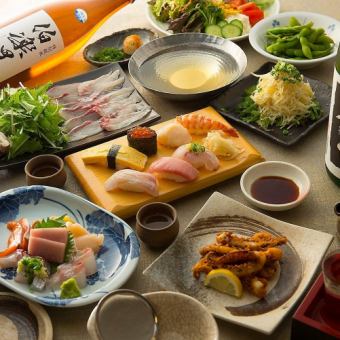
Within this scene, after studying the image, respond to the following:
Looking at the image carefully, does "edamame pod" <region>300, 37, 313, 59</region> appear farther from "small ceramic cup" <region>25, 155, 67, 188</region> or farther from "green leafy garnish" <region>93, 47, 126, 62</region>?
"small ceramic cup" <region>25, 155, 67, 188</region>

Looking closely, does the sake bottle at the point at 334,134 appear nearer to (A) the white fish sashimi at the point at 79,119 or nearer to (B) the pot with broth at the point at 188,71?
(B) the pot with broth at the point at 188,71

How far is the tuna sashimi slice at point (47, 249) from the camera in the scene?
1369 millimetres

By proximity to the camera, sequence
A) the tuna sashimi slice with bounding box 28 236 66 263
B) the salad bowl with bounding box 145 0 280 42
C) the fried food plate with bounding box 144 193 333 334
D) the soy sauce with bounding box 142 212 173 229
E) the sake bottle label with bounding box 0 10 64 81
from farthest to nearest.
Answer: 1. the salad bowl with bounding box 145 0 280 42
2. the sake bottle label with bounding box 0 10 64 81
3. the soy sauce with bounding box 142 212 173 229
4. the tuna sashimi slice with bounding box 28 236 66 263
5. the fried food plate with bounding box 144 193 333 334

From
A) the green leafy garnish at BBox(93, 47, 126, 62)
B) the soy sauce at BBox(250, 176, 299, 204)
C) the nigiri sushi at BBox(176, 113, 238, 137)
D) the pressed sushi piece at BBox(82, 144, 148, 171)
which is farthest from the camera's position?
the green leafy garnish at BBox(93, 47, 126, 62)

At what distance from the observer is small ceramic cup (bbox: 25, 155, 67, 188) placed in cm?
164

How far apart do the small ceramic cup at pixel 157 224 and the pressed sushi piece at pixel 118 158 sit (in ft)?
0.80

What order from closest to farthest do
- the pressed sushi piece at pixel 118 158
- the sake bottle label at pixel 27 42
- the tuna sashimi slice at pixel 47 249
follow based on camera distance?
the tuna sashimi slice at pixel 47 249, the pressed sushi piece at pixel 118 158, the sake bottle label at pixel 27 42

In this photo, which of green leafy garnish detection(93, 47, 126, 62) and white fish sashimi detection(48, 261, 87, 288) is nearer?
white fish sashimi detection(48, 261, 87, 288)

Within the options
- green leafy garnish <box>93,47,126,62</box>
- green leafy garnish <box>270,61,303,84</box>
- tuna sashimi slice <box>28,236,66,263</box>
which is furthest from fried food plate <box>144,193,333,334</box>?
green leafy garnish <box>93,47,126,62</box>

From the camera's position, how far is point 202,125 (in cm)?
183

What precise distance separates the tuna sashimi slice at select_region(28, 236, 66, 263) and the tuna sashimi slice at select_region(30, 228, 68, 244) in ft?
0.03

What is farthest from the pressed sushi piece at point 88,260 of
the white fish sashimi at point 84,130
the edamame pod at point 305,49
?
the edamame pod at point 305,49

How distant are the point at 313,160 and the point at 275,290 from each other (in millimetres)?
587

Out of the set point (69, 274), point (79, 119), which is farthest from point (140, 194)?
point (79, 119)
